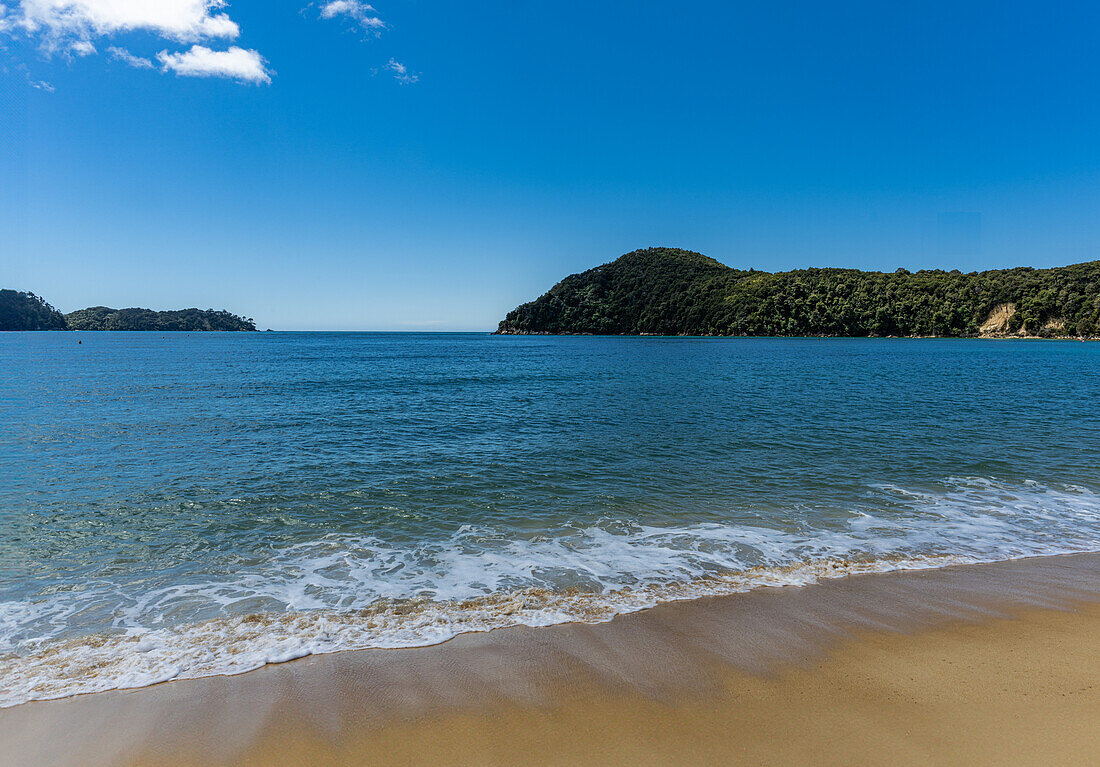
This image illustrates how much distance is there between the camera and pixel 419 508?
12219mm

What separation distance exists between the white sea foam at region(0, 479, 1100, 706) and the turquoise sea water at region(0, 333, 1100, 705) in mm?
47

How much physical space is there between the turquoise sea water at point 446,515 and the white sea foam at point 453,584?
0.05 m

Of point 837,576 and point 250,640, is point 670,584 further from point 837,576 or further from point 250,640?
point 250,640

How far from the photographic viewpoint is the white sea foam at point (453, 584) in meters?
6.26

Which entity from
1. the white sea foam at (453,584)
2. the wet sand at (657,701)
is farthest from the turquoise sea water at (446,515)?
the wet sand at (657,701)

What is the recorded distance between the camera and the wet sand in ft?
14.8

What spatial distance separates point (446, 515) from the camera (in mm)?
11781

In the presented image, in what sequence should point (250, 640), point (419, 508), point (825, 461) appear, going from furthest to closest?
point (825, 461) < point (419, 508) < point (250, 640)

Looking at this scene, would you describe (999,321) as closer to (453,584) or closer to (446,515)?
(446,515)

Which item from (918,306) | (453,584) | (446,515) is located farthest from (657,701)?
(918,306)

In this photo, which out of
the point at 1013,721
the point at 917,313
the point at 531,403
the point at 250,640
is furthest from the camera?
the point at 917,313

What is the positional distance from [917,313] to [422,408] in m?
191

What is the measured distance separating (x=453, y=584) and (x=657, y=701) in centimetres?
407

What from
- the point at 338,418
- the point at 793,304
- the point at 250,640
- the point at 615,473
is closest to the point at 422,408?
the point at 338,418
